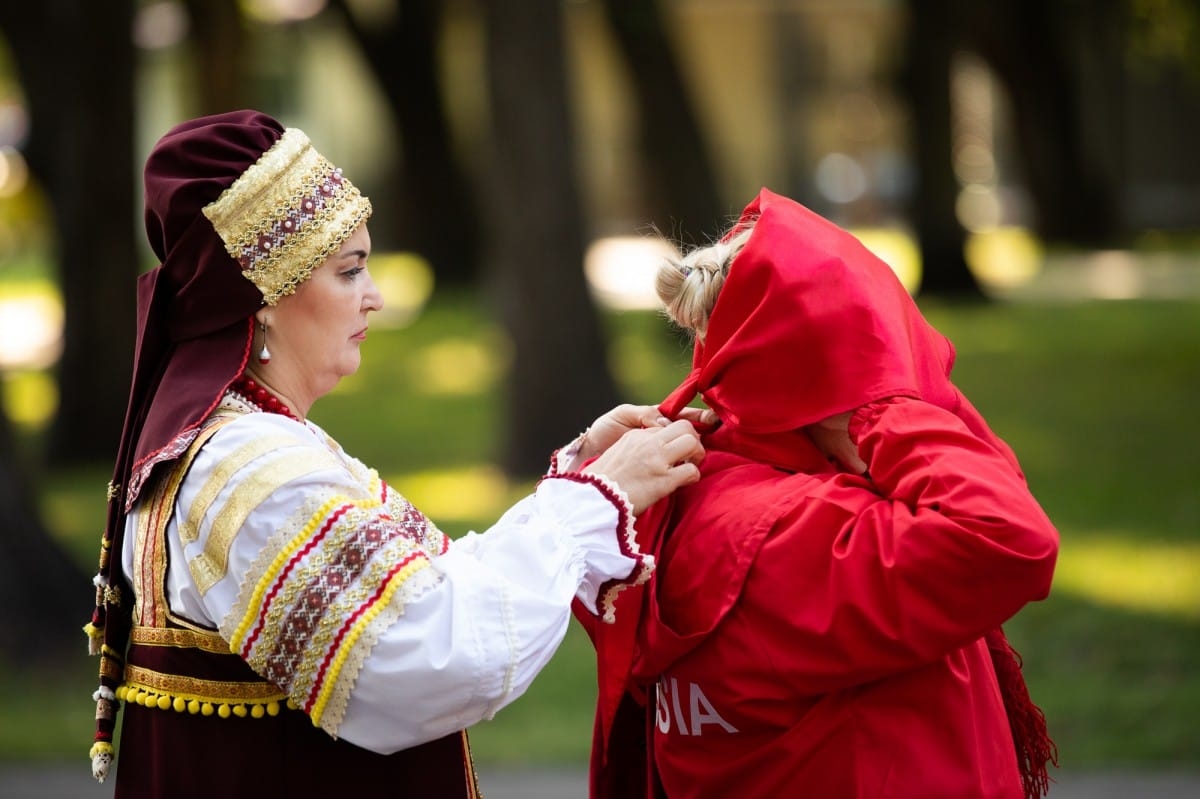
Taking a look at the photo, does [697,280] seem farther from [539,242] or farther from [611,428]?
[539,242]

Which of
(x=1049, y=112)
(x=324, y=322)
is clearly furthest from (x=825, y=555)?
(x=1049, y=112)

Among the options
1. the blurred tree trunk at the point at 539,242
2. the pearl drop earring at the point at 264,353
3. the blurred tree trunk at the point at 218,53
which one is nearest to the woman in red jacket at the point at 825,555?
the pearl drop earring at the point at 264,353

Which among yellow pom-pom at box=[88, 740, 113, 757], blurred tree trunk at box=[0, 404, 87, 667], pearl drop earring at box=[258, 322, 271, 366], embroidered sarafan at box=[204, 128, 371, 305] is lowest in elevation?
blurred tree trunk at box=[0, 404, 87, 667]

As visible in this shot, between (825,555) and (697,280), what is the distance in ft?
1.86

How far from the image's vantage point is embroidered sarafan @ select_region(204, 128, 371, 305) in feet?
8.04

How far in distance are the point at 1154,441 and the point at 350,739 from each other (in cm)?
994

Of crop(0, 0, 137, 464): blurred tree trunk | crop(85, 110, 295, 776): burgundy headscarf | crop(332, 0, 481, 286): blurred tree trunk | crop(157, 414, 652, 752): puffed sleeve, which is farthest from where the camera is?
crop(332, 0, 481, 286): blurred tree trunk

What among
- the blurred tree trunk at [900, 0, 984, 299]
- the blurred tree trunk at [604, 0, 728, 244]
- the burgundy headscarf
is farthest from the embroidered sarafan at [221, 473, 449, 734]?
the blurred tree trunk at [900, 0, 984, 299]

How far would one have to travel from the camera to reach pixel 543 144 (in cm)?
1094

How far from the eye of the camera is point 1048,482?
10.1 metres

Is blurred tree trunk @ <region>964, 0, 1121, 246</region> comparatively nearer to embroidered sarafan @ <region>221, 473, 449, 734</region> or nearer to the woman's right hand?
the woman's right hand

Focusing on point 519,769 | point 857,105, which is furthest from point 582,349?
point 857,105

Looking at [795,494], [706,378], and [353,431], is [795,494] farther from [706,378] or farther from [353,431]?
[353,431]

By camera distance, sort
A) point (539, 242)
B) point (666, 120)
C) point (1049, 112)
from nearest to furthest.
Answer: point (539, 242)
point (666, 120)
point (1049, 112)
